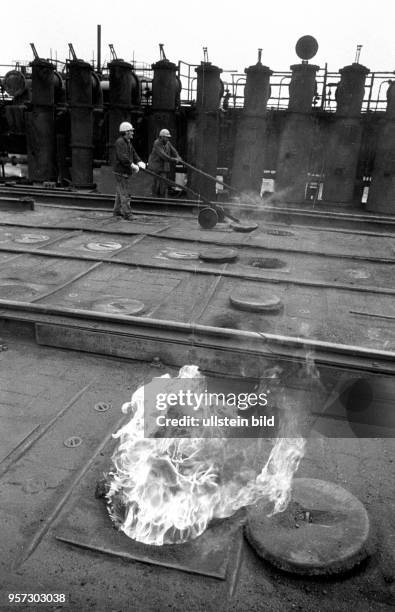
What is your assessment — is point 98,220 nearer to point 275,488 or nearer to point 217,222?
point 217,222

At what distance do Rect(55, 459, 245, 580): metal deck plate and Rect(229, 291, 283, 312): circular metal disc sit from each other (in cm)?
322

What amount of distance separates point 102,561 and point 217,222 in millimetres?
9499

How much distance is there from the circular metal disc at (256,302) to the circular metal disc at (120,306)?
124 cm

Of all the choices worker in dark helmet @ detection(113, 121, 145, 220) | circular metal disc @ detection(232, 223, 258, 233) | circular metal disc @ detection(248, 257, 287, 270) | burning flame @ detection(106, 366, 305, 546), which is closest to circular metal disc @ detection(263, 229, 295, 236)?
circular metal disc @ detection(232, 223, 258, 233)

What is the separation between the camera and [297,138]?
16203 millimetres

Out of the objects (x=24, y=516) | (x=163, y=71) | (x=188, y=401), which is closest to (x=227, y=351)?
(x=188, y=401)

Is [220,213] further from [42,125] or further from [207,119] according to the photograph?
[42,125]

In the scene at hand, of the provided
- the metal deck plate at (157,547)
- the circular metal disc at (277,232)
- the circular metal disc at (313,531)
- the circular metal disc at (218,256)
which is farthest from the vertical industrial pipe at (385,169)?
the metal deck plate at (157,547)

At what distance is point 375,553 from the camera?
2.75 m

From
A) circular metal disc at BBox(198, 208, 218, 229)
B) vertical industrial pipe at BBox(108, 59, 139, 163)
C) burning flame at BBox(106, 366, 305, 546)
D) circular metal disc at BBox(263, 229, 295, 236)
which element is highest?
vertical industrial pipe at BBox(108, 59, 139, 163)

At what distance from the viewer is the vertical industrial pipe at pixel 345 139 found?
15.5m

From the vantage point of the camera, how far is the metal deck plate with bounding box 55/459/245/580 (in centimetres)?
264

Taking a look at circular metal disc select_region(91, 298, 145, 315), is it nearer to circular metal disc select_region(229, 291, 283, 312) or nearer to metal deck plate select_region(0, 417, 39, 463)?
circular metal disc select_region(229, 291, 283, 312)

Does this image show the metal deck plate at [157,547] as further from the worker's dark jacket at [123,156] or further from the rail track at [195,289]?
the worker's dark jacket at [123,156]
